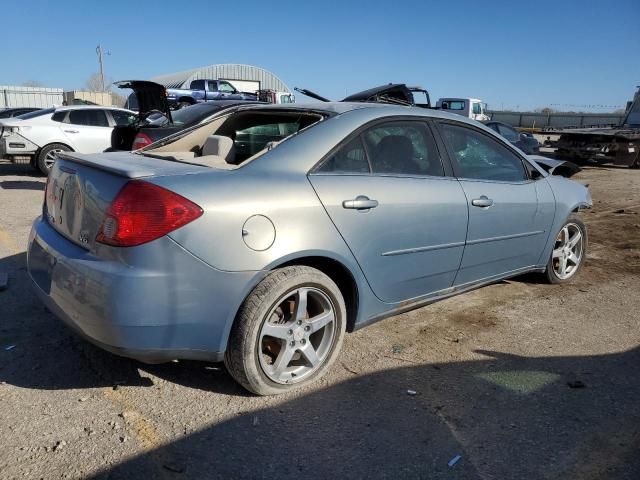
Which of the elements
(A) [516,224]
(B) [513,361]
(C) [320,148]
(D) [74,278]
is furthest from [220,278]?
(A) [516,224]

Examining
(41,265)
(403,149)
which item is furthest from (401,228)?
(41,265)

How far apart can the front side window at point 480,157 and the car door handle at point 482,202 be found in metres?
0.18

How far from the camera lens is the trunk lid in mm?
2611

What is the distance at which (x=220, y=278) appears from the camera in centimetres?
255

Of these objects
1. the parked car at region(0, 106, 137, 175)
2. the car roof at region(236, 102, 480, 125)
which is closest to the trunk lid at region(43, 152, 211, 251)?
the car roof at region(236, 102, 480, 125)

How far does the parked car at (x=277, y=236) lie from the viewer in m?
2.49

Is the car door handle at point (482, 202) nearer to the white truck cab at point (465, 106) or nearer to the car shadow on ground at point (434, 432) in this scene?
the car shadow on ground at point (434, 432)

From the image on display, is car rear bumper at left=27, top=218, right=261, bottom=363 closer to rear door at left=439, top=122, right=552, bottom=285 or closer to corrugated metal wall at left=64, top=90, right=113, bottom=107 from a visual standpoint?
rear door at left=439, top=122, right=552, bottom=285

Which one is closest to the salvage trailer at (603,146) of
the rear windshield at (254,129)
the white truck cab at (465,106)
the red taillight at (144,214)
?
the white truck cab at (465,106)

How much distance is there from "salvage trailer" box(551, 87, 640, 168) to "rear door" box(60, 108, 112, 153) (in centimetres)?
1285

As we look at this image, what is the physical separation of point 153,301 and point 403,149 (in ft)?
6.17

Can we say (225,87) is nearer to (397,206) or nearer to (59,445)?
(397,206)

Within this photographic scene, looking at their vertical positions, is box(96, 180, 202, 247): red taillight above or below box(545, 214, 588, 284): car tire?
above

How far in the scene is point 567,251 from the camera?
16.4 ft
